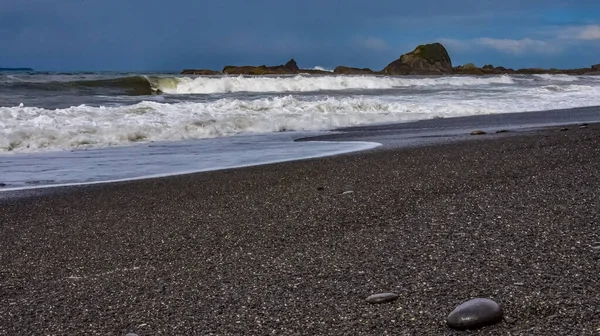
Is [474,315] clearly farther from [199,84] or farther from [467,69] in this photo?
[467,69]

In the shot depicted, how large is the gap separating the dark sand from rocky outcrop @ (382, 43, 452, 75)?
→ 5128cm

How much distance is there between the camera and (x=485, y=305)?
7.00 ft

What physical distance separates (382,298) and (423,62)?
55347 millimetres

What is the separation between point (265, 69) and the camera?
164ft

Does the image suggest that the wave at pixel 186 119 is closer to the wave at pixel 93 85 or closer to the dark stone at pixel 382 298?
the dark stone at pixel 382 298

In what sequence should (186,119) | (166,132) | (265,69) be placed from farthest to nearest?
(265,69)
(186,119)
(166,132)

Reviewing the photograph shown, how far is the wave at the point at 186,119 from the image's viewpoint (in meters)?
9.10

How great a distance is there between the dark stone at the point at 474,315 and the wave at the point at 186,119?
758cm

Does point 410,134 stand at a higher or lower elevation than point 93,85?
lower

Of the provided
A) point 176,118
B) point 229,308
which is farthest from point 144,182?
point 176,118

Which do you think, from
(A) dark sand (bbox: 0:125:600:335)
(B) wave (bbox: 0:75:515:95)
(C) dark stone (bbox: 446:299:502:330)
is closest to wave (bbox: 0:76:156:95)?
(B) wave (bbox: 0:75:515:95)

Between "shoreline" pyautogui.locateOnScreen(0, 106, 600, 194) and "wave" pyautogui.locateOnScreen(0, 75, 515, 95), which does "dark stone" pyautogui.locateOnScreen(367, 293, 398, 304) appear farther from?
"wave" pyautogui.locateOnScreen(0, 75, 515, 95)

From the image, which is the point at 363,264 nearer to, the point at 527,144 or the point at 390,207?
the point at 390,207

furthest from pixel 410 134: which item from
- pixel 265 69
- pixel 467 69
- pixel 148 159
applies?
pixel 467 69
